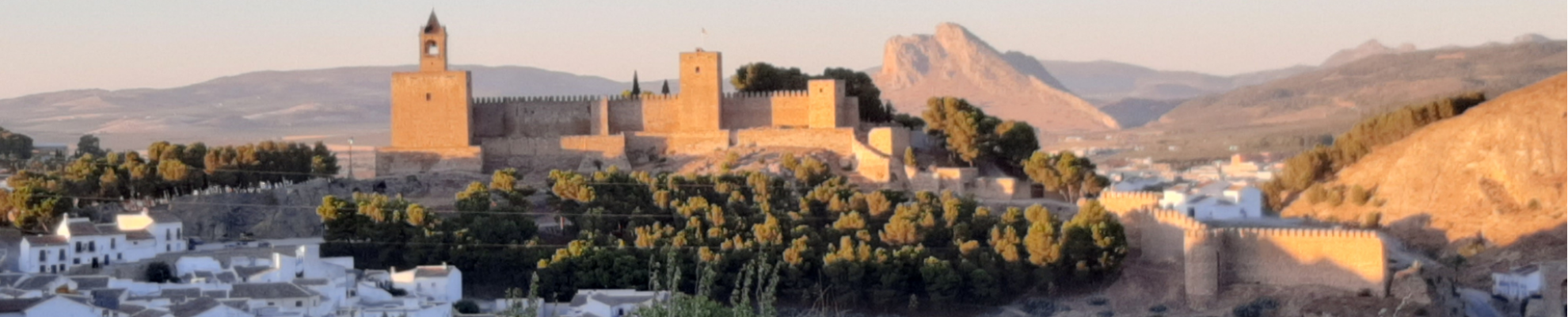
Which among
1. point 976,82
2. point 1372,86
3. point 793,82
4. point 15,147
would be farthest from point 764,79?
point 976,82

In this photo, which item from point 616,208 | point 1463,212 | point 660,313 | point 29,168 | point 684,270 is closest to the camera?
point 660,313

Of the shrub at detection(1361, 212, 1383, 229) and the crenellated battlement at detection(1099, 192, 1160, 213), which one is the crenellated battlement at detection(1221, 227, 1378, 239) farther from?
the shrub at detection(1361, 212, 1383, 229)

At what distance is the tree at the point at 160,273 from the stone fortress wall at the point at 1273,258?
35.5 feet

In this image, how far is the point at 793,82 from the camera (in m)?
33.8

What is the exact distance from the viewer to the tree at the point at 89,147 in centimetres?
3819

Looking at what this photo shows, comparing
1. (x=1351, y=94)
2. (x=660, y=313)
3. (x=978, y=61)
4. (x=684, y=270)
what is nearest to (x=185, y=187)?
(x=684, y=270)

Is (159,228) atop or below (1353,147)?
below

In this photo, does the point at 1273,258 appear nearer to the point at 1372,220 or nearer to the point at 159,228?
the point at 1372,220

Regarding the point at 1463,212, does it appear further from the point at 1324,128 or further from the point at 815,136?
the point at 1324,128

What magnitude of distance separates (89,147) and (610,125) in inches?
451

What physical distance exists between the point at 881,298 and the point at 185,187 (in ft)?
32.3

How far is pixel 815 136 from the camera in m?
31.6

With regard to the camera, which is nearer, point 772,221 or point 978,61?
point 772,221

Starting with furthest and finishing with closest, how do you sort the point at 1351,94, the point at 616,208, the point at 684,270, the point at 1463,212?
the point at 1351,94 < the point at 1463,212 < the point at 616,208 < the point at 684,270
